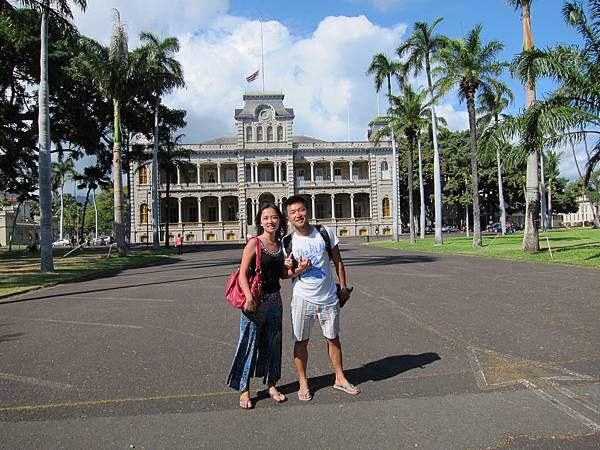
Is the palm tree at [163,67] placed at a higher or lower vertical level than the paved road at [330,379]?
higher

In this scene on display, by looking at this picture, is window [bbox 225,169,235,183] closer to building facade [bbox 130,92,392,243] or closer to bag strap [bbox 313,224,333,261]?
building facade [bbox 130,92,392,243]

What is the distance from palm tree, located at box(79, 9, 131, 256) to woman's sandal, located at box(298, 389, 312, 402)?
25.6 meters

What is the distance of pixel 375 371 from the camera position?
5.09m

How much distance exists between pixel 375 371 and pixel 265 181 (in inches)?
2370

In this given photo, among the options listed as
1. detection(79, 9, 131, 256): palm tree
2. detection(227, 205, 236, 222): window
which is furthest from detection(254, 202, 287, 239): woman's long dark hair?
detection(227, 205, 236, 222): window

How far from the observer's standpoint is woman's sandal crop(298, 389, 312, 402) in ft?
14.1

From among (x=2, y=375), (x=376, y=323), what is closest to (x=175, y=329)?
(x=2, y=375)

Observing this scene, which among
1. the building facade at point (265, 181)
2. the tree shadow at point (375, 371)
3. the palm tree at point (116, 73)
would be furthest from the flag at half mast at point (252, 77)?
the tree shadow at point (375, 371)

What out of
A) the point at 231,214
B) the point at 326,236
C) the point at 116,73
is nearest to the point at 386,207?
the point at 231,214

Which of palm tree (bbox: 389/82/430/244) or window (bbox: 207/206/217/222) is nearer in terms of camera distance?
palm tree (bbox: 389/82/430/244)

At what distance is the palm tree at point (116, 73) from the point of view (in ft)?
85.4

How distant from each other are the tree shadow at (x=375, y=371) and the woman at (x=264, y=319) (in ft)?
0.86

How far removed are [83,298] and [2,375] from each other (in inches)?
262

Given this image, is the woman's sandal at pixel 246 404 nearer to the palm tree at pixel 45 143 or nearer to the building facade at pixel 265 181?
the palm tree at pixel 45 143
